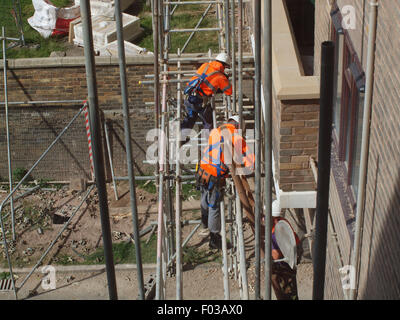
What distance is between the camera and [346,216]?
6.50m

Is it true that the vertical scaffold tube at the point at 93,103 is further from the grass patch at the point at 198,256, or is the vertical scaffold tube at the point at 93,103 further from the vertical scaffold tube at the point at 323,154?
the grass patch at the point at 198,256

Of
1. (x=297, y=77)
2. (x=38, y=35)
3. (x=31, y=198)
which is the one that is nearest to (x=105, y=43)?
(x=38, y=35)

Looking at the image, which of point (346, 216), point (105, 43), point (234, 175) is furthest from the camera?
point (105, 43)

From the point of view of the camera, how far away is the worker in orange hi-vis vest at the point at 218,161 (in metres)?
7.73

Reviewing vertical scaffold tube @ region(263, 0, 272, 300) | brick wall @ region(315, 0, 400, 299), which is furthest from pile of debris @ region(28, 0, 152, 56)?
vertical scaffold tube @ region(263, 0, 272, 300)

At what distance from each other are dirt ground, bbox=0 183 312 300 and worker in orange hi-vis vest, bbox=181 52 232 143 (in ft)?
8.23

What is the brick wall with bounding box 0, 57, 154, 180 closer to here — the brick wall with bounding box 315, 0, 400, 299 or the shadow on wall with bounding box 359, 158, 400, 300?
the brick wall with bounding box 315, 0, 400, 299

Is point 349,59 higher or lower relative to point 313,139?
higher

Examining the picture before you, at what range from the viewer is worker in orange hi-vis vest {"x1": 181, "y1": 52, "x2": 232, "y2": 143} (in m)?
9.12

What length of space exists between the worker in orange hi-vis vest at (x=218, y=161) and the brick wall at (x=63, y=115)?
4039 millimetres

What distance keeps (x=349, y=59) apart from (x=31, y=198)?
28.0 feet
